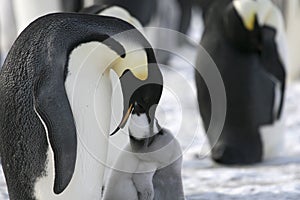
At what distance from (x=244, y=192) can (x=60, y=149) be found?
1143 millimetres

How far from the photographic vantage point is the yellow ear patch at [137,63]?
225cm

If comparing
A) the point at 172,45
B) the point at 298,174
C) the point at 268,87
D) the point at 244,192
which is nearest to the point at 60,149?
the point at 244,192

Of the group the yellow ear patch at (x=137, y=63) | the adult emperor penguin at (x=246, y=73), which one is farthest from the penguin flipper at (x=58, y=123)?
the adult emperor penguin at (x=246, y=73)

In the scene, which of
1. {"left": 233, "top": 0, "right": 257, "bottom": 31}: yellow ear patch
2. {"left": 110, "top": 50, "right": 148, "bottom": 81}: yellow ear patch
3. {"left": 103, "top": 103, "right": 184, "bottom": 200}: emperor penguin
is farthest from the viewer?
{"left": 233, "top": 0, "right": 257, "bottom": 31}: yellow ear patch

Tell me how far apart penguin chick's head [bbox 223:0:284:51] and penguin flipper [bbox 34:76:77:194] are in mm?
1692

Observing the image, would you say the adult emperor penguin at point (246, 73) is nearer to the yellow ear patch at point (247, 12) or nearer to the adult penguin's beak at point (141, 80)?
the yellow ear patch at point (247, 12)

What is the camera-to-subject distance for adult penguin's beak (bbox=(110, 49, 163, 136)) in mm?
2256

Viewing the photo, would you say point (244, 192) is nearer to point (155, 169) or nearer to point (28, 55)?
point (155, 169)

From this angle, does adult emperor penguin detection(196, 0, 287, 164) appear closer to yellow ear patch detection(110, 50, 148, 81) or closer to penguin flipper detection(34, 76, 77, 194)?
yellow ear patch detection(110, 50, 148, 81)

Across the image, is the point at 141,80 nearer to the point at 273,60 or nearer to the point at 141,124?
the point at 141,124

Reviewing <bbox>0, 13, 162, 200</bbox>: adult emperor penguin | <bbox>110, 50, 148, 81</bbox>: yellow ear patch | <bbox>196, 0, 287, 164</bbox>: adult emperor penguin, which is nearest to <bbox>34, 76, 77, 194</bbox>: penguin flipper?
<bbox>0, 13, 162, 200</bbox>: adult emperor penguin

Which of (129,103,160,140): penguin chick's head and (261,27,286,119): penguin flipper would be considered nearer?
(129,103,160,140): penguin chick's head

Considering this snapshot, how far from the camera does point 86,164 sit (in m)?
2.28

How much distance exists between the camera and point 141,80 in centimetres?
226
